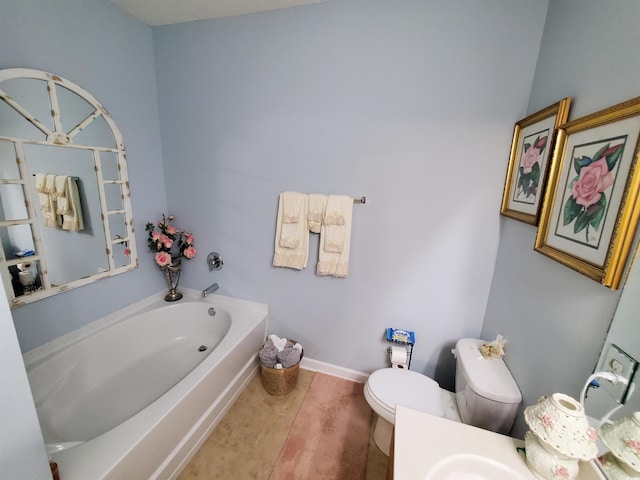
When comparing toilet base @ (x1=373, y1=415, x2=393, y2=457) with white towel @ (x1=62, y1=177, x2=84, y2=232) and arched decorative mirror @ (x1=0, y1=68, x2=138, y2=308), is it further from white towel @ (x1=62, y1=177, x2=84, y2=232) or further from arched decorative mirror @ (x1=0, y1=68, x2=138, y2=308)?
white towel @ (x1=62, y1=177, x2=84, y2=232)

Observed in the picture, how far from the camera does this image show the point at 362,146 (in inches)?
62.1

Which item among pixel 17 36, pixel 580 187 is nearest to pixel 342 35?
Answer: pixel 580 187

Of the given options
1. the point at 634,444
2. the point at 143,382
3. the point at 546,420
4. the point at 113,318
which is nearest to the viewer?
the point at 634,444

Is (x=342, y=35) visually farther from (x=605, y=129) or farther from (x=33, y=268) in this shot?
(x=33, y=268)

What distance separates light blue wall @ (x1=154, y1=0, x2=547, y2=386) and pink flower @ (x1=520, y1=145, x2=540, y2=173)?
14 cm

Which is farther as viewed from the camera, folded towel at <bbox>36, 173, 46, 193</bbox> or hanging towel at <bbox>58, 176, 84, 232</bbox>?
hanging towel at <bbox>58, 176, 84, 232</bbox>

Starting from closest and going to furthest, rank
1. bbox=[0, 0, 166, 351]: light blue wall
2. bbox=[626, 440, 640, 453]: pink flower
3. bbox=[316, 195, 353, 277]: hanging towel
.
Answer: bbox=[626, 440, 640, 453]: pink flower
bbox=[0, 0, 166, 351]: light blue wall
bbox=[316, 195, 353, 277]: hanging towel

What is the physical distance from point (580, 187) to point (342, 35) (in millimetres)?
1408

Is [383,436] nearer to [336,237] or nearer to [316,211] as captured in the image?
[336,237]

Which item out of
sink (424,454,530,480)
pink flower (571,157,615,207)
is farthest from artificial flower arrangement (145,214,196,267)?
pink flower (571,157,615,207)

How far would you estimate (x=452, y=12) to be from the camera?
4.34ft

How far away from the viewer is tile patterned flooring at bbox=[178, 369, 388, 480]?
51.8 inches

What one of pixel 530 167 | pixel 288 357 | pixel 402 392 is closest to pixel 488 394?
pixel 402 392

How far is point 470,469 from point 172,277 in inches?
85.6
